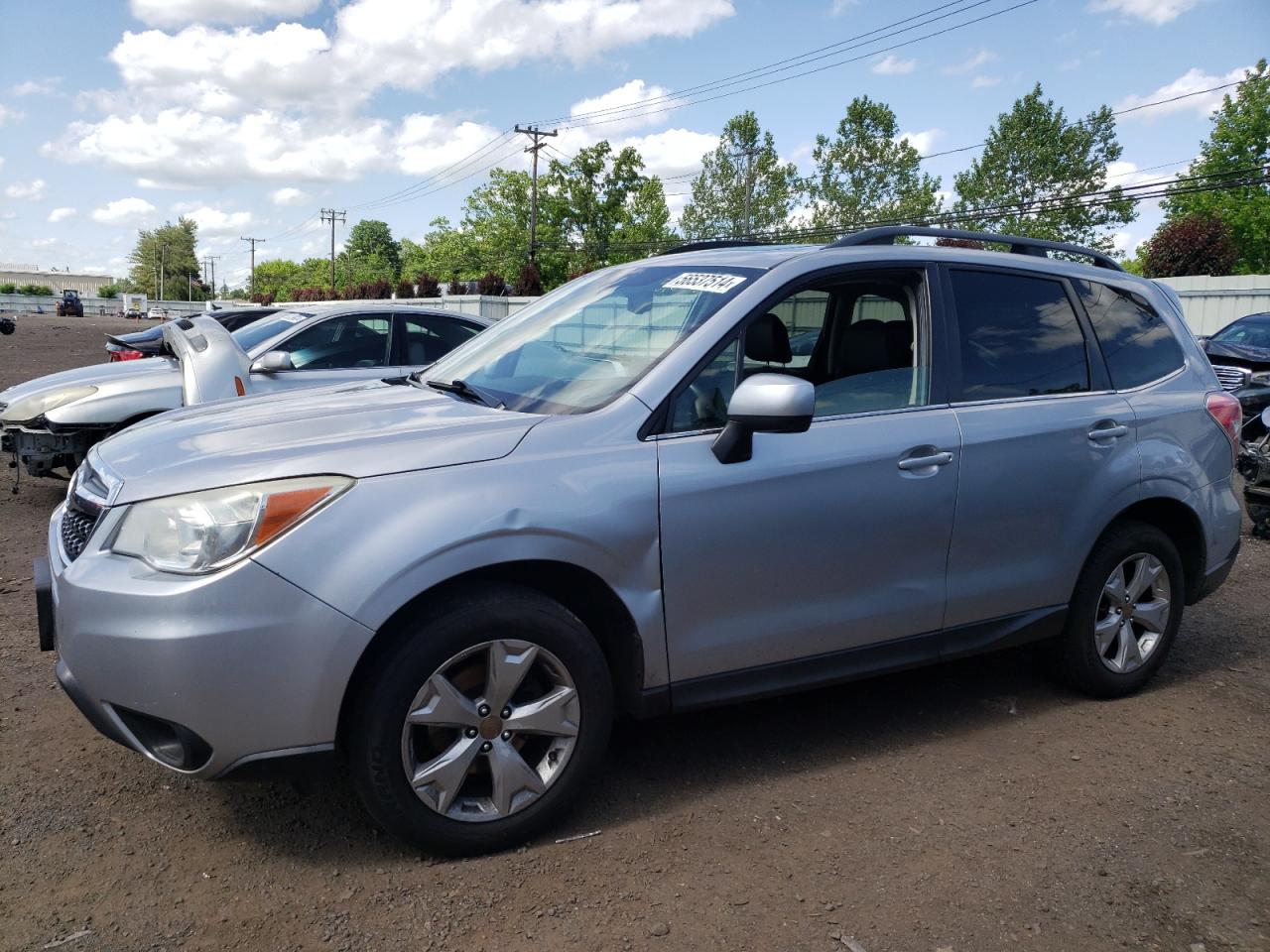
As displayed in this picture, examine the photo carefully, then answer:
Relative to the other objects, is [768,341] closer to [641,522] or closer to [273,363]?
[641,522]

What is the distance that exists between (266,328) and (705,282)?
7084mm

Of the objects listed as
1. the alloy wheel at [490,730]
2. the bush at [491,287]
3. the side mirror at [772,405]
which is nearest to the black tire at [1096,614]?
the side mirror at [772,405]

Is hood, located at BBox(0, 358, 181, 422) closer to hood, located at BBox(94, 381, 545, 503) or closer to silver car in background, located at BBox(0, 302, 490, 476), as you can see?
silver car in background, located at BBox(0, 302, 490, 476)

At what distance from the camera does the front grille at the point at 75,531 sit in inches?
115

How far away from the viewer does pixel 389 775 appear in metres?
2.75

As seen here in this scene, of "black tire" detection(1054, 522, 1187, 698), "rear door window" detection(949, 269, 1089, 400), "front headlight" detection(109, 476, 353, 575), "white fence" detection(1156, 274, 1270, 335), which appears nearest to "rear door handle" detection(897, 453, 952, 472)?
"rear door window" detection(949, 269, 1089, 400)

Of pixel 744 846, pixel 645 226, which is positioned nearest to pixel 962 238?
pixel 744 846

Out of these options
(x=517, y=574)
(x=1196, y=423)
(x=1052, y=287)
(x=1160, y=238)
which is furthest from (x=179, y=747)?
(x=1160, y=238)

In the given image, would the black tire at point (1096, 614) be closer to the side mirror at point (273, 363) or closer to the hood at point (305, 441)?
the hood at point (305, 441)

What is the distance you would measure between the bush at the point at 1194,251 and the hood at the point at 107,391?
40.9 meters

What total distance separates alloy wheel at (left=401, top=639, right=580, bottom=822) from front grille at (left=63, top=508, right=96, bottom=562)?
109cm

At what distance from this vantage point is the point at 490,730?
113 inches

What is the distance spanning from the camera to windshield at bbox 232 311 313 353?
9.05 metres

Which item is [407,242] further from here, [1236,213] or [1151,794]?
[1151,794]
